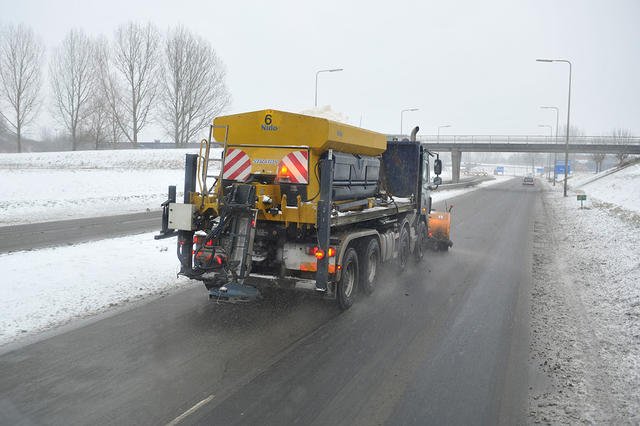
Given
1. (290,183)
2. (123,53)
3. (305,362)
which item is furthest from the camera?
(123,53)

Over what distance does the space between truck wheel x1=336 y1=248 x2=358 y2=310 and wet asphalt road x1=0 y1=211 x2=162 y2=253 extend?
25.6ft

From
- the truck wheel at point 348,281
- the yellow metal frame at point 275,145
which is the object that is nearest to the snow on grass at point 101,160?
the yellow metal frame at point 275,145

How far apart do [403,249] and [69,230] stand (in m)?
9.91

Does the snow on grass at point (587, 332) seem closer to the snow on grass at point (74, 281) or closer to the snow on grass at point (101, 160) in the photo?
the snow on grass at point (74, 281)

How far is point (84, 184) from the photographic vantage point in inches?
1119

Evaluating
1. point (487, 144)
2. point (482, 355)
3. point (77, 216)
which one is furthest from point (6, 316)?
point (487, 144)

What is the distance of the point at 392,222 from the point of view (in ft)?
31.4

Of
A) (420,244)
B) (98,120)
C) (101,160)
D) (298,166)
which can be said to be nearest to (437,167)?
(420,244)

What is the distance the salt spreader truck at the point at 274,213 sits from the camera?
6496 mm

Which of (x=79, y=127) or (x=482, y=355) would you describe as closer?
(x=482, y=355)

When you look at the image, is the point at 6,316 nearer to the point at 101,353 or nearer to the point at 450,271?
the point at 101,353

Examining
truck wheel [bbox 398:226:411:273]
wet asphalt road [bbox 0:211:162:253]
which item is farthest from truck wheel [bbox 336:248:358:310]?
wet asphalt road [bbox 0:211:162:253]

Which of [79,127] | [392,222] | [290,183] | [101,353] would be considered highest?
[79,127]

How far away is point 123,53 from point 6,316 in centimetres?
5470
